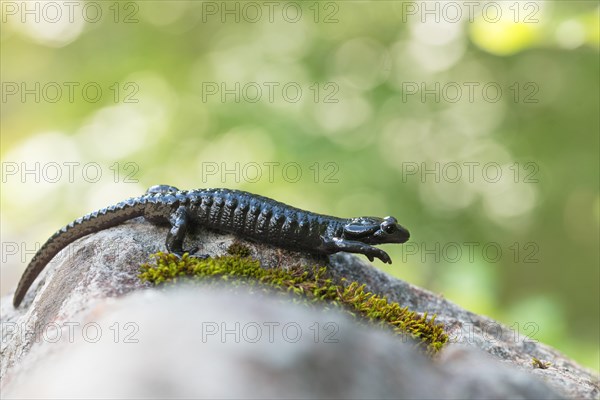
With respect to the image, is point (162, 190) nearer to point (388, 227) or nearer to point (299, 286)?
point (299, 286)

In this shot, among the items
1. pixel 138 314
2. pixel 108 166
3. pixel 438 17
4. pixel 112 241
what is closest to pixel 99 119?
pixel 108 166

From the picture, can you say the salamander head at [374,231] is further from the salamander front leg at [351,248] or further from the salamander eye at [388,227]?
the salamander front leg at [351,248]

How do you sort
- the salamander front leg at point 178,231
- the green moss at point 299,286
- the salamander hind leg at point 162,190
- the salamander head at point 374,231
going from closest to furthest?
1. the green moss at point 299,286
2. the salamander front leg at point 178,231
3. the salamander head at point 374,231
4. the salamander hind leg at point 162,190

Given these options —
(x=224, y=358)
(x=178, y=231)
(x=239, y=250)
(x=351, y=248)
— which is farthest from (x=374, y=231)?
(x=224, y=358)

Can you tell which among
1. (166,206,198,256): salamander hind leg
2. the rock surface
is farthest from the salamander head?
the rock surface

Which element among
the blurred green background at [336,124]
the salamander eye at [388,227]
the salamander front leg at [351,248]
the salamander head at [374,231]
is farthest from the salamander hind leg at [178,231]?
the blurred green background at [336,124]

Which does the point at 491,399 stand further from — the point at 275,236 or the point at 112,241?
the point at 112,241
